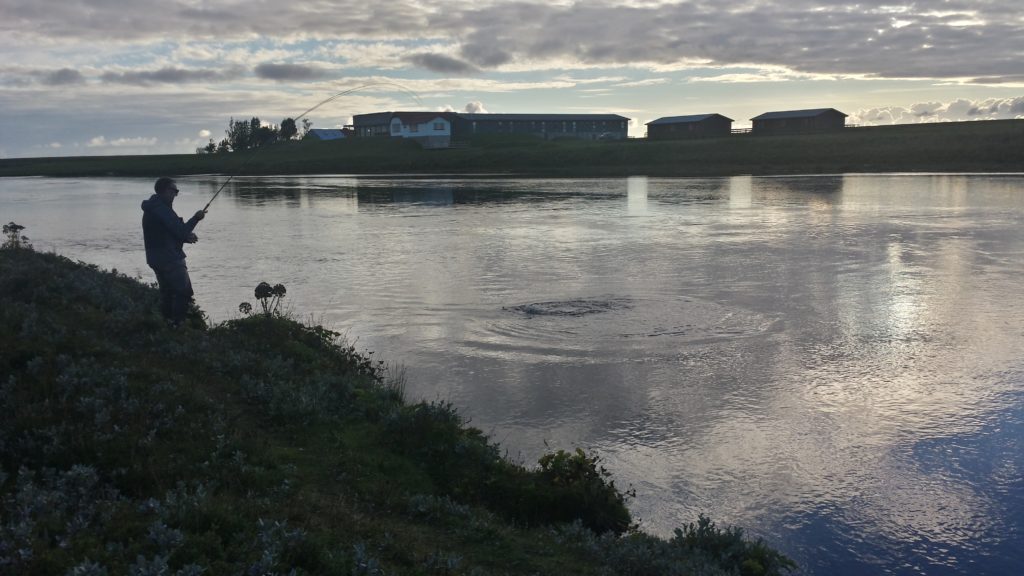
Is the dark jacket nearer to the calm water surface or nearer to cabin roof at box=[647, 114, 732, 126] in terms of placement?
the calm water surface

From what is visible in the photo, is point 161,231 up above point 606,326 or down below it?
above

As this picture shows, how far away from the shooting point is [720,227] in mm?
29609

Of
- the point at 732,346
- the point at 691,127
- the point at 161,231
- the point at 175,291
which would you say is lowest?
the point at 732,346

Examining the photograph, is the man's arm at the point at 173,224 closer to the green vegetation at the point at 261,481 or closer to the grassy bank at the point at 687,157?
the green vegetation at the point at 261,481

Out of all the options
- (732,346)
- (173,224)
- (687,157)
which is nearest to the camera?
(173,224)

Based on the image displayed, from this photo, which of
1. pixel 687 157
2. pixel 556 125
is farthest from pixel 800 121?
pixel 556 125

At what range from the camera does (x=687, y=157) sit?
87062 millimetres

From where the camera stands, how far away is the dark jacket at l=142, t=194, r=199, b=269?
11.5 m

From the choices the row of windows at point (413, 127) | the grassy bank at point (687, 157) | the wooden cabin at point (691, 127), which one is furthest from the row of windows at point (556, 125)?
the grassy bank at point (687, 157)

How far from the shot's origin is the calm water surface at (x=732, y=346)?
7965 millimetres

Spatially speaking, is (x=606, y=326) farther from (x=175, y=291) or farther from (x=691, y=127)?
(x=691, y=127)

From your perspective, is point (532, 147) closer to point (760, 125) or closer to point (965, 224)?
point (760, 125)

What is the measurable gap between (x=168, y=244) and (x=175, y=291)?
0.75 m

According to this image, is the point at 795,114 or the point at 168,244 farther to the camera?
the point at 795,114
